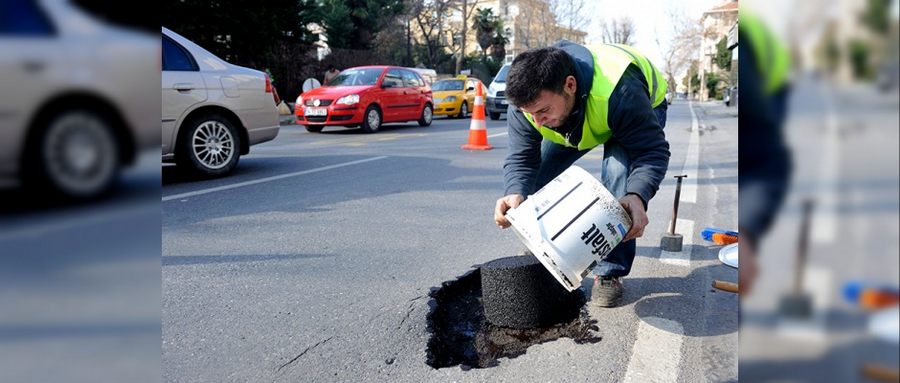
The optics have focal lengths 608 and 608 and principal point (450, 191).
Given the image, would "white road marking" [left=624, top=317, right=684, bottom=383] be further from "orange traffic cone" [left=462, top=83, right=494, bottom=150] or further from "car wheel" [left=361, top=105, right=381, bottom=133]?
"car wheel" [left=361, top=105, right=381, bottom=133]

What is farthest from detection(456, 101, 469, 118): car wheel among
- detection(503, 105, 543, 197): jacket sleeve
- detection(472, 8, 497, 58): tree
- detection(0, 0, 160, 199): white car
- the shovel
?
detection(472, 8, 497, 58): tree

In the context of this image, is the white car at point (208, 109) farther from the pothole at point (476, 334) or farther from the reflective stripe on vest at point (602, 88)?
the reflective stripe on vest at point (602, 88)

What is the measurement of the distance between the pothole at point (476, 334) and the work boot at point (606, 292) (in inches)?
2.8

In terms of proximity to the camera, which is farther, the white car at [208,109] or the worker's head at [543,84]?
the white car at [208,109]

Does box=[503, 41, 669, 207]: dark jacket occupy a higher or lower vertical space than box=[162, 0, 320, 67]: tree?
lower

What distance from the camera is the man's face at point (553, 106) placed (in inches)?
91.8

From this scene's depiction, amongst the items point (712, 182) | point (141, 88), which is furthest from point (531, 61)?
point (712, 182)

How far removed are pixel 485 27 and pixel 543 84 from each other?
45710 millimetres

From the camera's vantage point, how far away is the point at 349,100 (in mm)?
11758

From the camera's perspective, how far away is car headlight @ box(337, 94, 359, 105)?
38.4 ft

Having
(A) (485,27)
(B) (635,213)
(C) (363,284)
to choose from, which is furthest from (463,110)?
(A) (485,27)

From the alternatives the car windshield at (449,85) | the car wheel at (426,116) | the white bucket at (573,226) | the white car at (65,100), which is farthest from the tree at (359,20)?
the white car at (65,100)

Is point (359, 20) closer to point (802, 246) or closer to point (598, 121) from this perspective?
point (598, 121)

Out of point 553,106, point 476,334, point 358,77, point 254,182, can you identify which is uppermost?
point 358,77
